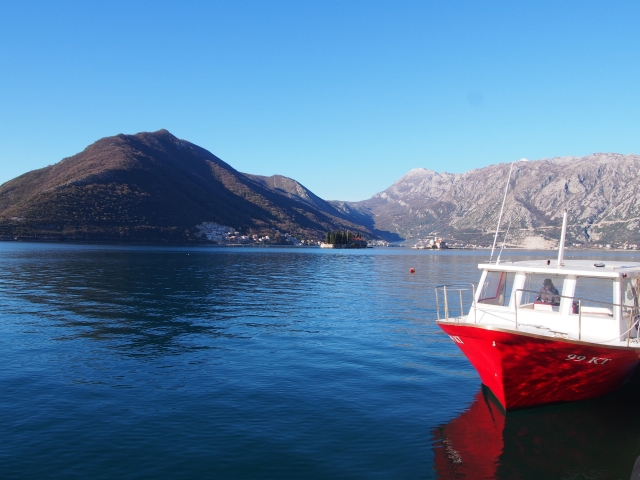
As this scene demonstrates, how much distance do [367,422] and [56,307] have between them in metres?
26.2

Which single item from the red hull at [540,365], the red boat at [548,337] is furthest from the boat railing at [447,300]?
the red hull at [540,365]

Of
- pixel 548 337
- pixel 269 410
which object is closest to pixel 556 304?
pixel 548 337

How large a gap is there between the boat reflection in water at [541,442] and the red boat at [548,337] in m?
0.59

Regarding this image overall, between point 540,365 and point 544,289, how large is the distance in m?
3.58

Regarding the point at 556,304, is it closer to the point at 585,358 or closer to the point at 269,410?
the point at 585,358

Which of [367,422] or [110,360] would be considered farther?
[110,360]

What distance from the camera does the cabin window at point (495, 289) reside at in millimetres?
16438

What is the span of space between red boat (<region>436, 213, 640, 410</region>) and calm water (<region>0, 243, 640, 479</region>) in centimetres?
109

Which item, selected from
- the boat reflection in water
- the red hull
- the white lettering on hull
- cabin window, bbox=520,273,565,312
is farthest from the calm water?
cabin window, bbox=520,273,565,312

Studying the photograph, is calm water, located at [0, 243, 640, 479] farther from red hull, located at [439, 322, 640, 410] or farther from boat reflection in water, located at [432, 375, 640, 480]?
red hull, located at [439, 322, 640, 410]

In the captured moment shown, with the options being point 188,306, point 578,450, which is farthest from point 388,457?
point 188,306

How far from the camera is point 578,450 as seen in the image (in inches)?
471

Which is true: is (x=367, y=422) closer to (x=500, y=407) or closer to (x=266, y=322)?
(x=500, y=407)

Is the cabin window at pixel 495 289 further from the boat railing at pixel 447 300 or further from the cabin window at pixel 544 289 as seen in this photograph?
the cabin window at pixel 544 289
